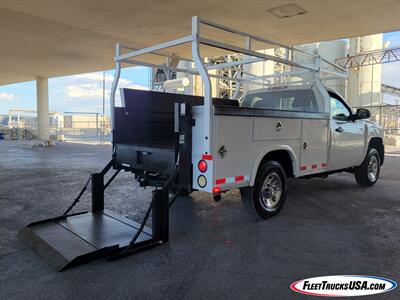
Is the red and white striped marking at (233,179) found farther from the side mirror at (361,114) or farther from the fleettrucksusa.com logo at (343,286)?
the side mirror at (361,114)

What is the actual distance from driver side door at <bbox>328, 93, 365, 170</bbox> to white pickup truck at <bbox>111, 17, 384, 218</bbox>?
18 mm

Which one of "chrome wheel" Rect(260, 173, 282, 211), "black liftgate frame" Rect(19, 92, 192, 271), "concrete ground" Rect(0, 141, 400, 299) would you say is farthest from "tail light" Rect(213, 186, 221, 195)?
"chrome wheel" Rect(260, 173, 282, 211)

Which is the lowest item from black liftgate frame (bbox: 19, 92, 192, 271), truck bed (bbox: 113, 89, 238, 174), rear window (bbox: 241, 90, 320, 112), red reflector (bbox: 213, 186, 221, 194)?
black liftgate frame (bbox: 19, 92, 192, 271)

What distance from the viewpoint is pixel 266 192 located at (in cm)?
478

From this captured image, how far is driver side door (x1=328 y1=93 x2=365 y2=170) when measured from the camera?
5.99 meters

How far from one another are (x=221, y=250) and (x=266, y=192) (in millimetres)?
1326

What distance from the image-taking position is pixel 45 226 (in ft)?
13.7

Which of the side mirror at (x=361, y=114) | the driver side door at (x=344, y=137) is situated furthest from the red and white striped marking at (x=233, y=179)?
the side mirror at (x=361, y=114)

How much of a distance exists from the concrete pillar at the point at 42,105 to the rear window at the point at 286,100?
21151 mm

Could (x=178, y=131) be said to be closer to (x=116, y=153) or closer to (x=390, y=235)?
(x=116, y=153)

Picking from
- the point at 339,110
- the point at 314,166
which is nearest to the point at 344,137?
the point at 339,110

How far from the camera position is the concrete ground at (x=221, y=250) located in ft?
9.66

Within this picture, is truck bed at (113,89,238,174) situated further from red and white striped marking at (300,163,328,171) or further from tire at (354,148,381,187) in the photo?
tire at (354,148,381,187)

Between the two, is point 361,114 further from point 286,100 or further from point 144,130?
point 144,130
